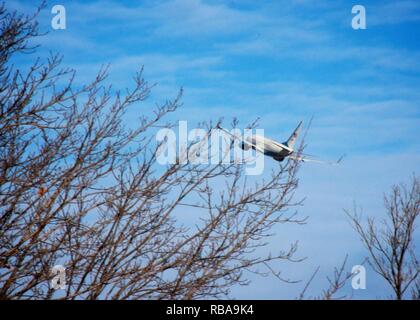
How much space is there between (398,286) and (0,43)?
1391 centimetres

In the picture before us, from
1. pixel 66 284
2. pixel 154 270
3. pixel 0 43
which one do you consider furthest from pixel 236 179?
pixel 0 43

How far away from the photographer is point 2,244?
7707 mm
